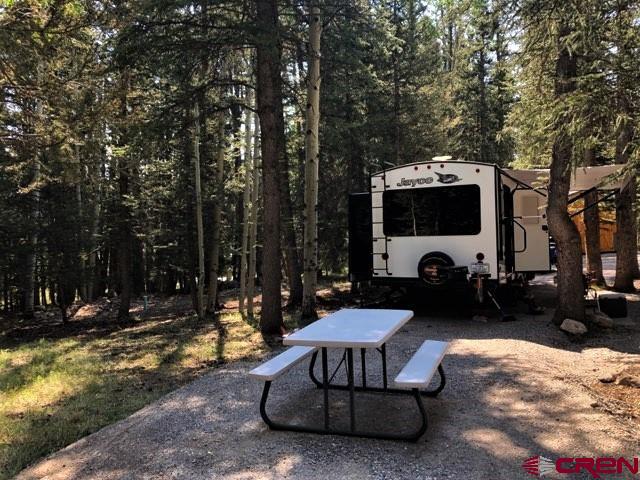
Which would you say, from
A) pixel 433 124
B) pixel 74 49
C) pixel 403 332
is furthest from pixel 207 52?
pixel 433 124

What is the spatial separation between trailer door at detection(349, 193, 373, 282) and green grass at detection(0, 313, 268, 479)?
255 cm

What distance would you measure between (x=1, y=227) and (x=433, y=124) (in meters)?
14.2

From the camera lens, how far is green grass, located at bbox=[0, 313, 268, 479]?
4629 millimetres

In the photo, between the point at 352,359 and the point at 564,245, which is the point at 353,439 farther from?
the point at 564,245

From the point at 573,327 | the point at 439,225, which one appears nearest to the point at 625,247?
the point at 573,327

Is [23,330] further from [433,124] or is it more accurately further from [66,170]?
[433,124]

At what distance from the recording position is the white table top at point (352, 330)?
375 cm

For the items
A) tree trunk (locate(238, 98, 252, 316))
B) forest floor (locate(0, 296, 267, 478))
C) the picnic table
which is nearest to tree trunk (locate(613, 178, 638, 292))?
tree trunk (locate(238, 98, 252, 316))

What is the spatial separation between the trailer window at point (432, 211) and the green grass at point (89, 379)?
3.40 meters

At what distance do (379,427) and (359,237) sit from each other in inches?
265

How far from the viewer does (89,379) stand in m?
6.49

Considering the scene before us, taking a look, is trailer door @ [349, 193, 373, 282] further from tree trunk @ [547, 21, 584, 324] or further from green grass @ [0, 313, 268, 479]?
tree trunk @ [547, 21, 584, 324]

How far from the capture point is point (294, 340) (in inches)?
153

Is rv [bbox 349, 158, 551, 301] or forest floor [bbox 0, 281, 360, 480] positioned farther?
rv [bbox 349, 158, 551, 301]
